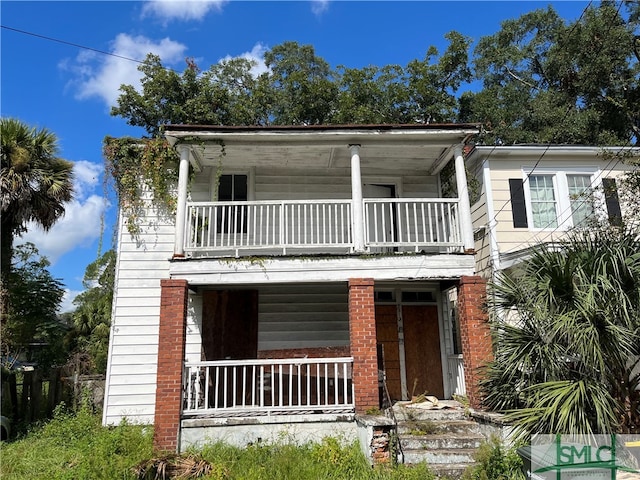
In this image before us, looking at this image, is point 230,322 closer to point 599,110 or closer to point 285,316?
point 285,316

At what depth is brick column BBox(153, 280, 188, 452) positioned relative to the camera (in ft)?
25.5

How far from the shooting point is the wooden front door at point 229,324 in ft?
33.4

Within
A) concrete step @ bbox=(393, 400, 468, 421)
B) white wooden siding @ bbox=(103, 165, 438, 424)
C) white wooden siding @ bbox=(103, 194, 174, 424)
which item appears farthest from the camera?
white wooden siding @ bbox=(103, 165, 438, 424)

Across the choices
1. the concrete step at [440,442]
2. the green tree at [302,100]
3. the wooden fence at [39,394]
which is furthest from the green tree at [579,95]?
the wooden fence at [39,394]

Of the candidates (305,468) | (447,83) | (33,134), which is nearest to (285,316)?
(305,468)

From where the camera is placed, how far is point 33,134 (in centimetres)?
1165

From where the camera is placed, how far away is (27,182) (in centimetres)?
1116

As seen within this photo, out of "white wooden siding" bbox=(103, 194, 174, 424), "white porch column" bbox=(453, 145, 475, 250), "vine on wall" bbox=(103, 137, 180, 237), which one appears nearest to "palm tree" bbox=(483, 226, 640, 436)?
"white porch column" bbox=(453, 145, 475, 250)

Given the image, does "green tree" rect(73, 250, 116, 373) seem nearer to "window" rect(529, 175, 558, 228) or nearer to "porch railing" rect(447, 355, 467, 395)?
"porch railing" rect(447, 355, 467, 395)

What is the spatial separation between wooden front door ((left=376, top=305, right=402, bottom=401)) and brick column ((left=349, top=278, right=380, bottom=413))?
2.55 meters

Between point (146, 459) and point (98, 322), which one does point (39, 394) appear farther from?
point (98, 322)

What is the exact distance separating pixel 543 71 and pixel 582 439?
2521cm

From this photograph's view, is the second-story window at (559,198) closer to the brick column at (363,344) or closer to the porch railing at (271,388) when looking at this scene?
the brick column at (363,344)

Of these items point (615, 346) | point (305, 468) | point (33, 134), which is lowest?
point (305, 468)
